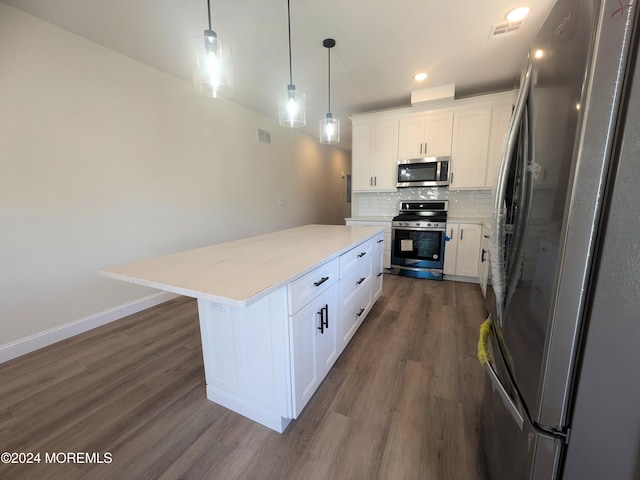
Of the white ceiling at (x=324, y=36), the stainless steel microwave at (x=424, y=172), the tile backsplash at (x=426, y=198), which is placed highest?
the white ceiling at (x=324, y=36)

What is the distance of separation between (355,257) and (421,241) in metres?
2.07

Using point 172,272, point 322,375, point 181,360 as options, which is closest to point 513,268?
point 322,375

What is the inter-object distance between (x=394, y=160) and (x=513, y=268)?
3.45 metres

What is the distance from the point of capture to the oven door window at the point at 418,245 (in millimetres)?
3623

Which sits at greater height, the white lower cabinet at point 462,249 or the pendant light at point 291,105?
the pendant light at point 291,105

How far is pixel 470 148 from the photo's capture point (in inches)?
139

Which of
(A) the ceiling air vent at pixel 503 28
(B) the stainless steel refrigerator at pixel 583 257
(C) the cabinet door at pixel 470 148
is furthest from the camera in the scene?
(C) the cabinet door at pixel 470 148

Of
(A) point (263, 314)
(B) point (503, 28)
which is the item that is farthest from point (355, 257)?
(B) point (503, 28)

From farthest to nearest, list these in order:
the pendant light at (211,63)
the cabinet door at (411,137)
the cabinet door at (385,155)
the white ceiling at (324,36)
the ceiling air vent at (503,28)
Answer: the cabinet door at (385,155), the cabinet door at (411,137), the ceiling air vent at (503,28), the white ceiling at (324,36), the pendant light at (211,63)

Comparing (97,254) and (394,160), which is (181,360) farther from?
(394,160)

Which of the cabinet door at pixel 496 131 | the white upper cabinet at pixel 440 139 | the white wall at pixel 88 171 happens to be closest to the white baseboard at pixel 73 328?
the white wall at pixel 88 171

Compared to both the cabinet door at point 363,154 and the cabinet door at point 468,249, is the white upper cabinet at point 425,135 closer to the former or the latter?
the cabinet door at point 363,154

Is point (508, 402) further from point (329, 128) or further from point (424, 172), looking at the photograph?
point (424, 172)

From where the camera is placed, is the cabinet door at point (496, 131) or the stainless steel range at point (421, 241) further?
the stainless steel range at point (421, 241)
